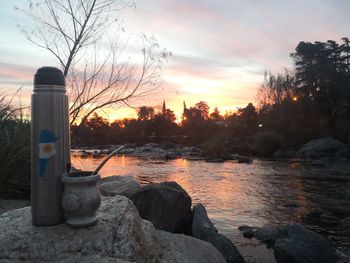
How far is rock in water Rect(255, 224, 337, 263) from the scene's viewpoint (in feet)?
21.9

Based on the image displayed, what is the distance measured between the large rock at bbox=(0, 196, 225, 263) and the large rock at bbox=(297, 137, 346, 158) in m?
31.7

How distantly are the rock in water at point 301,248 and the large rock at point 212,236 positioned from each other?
0.81 metres

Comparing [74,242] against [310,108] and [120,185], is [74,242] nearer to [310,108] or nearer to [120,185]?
[120,185]

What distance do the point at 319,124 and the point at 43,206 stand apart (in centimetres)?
4139

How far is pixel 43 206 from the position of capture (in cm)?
217

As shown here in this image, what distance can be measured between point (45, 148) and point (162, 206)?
538cm

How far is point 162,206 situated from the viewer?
7.35m

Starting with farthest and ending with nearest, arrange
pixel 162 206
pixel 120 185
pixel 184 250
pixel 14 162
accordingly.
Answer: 1. pixel 120 185
2. pixel 162 206
3. pixel 14 162
4. pixel 184 250

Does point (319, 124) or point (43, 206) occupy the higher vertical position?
point (319, 124)

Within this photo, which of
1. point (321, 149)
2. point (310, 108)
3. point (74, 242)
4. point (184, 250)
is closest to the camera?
point (74, 242)

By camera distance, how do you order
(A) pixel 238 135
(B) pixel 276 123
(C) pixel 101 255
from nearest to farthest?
(C) pixel 101 255 → (B) pixel 276 123 → (A) pixel 238 135

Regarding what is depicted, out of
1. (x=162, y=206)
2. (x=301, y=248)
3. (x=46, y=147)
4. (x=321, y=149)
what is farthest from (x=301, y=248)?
(x=321, y=149)

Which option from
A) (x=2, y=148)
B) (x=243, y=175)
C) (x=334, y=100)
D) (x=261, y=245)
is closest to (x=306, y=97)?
(x=334, y=100)

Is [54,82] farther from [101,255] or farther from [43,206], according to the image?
[101,255]
